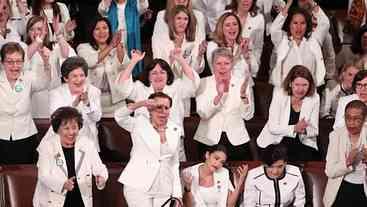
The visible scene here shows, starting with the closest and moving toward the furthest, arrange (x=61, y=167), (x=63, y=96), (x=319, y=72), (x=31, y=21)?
(x=61, y=167)
(x=63, y=96)
(x=31, y=21)
(x=319, y=72)

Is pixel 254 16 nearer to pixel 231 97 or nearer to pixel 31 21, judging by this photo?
pixel 231 97

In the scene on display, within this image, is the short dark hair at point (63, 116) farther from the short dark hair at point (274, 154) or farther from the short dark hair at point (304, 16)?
the short dark hair at point (304, 16)

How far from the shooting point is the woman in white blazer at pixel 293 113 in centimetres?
773

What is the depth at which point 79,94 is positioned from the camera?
24.5ft

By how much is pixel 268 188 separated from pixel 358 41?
192 cm

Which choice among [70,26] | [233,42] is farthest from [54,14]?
[233,42]

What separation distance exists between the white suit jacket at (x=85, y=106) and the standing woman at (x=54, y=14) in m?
0.98

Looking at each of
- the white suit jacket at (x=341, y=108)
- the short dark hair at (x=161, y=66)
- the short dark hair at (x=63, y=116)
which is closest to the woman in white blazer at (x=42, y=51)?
the short dark hair at (x=161, y=66)

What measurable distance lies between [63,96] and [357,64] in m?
2.23

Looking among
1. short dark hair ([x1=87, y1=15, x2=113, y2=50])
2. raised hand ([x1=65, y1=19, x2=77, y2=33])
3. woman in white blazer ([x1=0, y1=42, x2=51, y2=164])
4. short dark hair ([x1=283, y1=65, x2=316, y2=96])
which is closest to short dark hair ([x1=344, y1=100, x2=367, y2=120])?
short dark hair ([x1=283, y1=65, x2=316, y2=96])

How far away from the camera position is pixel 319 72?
8.57m

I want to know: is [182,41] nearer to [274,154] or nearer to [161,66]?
[161,66]

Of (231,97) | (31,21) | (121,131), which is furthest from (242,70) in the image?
(31,21)

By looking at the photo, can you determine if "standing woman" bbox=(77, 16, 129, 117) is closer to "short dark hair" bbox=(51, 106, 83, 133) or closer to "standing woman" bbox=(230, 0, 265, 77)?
"standing woman" bbox=(230, 0, 265, 77)
